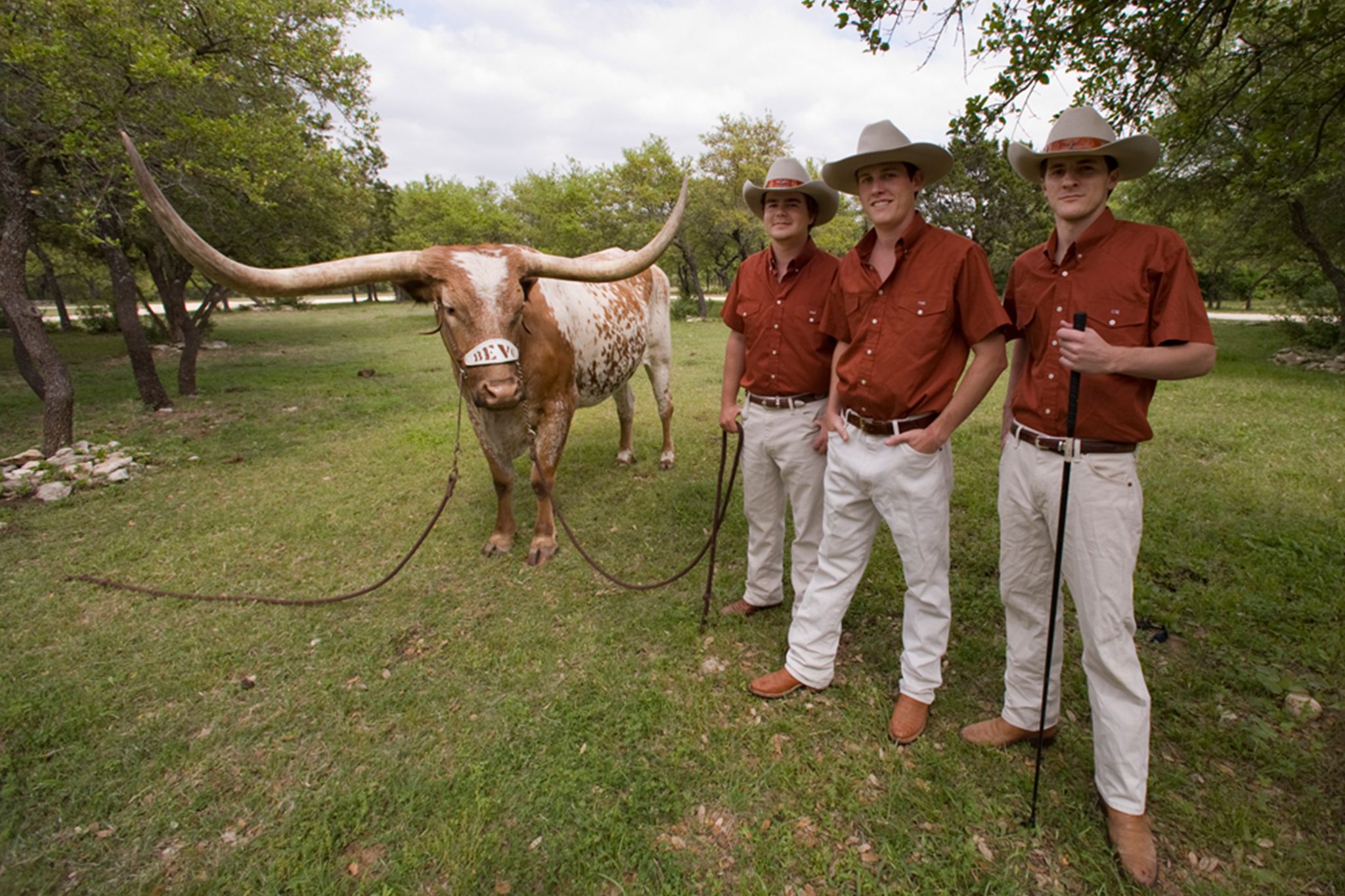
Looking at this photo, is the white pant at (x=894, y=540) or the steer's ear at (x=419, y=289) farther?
the steer's ear at (x=419, y=289)

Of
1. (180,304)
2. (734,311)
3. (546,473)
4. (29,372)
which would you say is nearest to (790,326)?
(734,311)

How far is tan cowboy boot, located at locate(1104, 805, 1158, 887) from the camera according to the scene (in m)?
2.12

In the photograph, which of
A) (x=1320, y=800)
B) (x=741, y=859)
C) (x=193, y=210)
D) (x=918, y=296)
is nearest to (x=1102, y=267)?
(x=918, y=296)

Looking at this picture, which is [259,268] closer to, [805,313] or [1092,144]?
[805,313]

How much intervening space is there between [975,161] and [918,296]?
40.2 meters

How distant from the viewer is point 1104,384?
2.13 metres

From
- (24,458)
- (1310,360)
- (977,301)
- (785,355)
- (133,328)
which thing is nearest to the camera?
(977,301)

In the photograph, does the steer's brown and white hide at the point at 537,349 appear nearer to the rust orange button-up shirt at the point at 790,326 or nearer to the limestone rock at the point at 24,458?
A: the rust orange button-up shirt at the point at 790,326

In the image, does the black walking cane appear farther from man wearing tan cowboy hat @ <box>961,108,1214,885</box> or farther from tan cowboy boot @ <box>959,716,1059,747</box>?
tan cowboy boot @ <box>959,716,1059,747</box>

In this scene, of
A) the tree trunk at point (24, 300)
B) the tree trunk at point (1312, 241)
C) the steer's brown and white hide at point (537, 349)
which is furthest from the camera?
the tree trunk at point (1312, 241)

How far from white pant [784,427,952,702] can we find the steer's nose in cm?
187

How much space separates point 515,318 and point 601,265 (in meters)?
0.85

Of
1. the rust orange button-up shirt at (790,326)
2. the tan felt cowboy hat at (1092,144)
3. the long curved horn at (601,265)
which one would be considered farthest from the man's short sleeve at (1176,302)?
the long curved horn at (601,265)

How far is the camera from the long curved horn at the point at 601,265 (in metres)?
4.17
